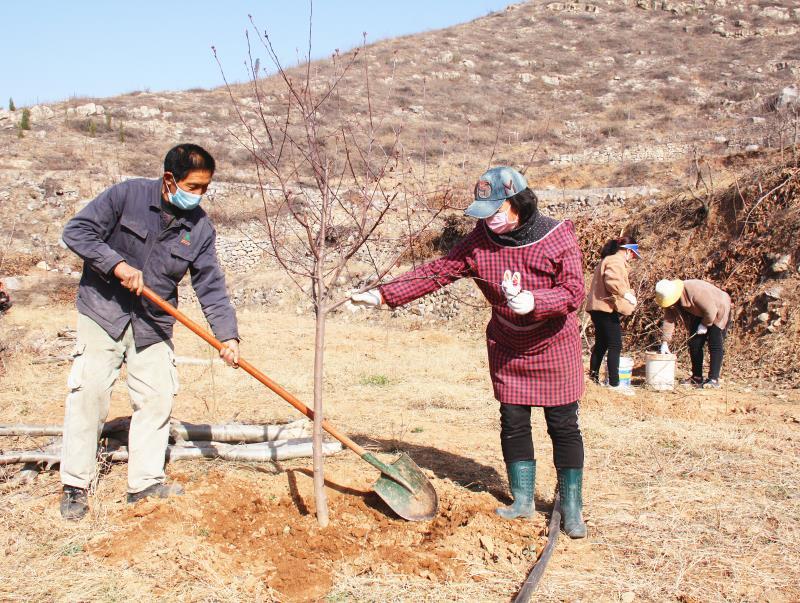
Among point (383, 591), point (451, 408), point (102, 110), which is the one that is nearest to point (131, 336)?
point (383, 591)

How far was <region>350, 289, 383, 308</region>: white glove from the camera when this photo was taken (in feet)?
11.5

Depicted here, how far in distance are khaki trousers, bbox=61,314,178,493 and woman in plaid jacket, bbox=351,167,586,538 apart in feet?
3.75

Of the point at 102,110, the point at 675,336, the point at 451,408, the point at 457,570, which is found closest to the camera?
the point at 457,570

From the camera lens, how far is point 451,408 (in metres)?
6.59

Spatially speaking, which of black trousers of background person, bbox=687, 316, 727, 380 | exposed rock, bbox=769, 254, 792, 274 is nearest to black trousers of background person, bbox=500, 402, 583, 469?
black trousers of background person, bbox=687, 316, 727, 380

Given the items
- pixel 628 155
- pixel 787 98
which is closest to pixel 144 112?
pixel 628 155

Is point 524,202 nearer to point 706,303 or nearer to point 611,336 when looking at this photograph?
point 611,336

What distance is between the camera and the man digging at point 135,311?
132 inches

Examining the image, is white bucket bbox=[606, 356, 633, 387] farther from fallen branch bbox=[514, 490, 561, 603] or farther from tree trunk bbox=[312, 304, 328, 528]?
tree trunk bbox=[312, 304, 328, 528]

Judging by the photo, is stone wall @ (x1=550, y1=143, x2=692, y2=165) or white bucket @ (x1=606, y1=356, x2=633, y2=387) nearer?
white bucket @ (x1=606, y1=356, x2=633, y2=387)

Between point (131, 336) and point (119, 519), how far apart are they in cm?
90

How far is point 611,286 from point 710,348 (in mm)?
1446

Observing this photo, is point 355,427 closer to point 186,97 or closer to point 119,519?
point 119,519

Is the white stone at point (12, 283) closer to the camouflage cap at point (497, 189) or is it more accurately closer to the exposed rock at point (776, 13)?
the camouflage cap at point (497, 189)
